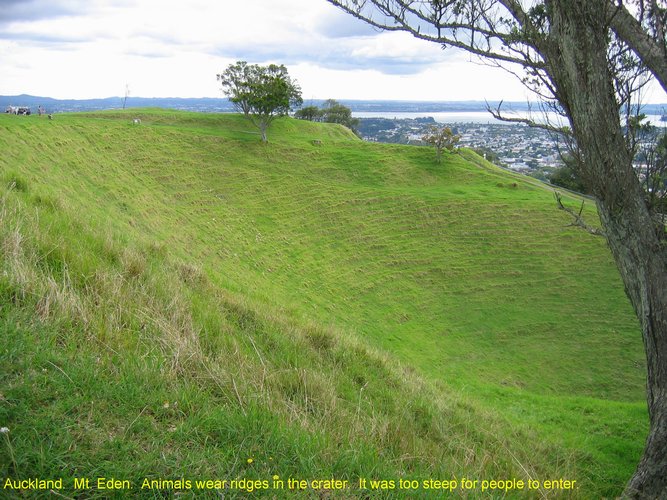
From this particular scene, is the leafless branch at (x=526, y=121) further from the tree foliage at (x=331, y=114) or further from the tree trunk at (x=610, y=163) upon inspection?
the tree foliage at (x=331, y=114)

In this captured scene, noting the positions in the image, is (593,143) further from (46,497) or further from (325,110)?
(325,110)

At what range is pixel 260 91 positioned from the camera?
39031 mm

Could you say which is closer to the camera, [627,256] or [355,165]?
[627,256]

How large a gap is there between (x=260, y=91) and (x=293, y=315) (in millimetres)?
34865

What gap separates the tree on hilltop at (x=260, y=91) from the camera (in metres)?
39.1

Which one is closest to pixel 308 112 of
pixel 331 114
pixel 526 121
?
pixel 331 114

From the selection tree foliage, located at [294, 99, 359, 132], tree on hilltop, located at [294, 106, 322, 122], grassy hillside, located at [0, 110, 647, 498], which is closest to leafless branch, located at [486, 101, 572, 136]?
grassy hillside, located at [0, 110, 647, 498]

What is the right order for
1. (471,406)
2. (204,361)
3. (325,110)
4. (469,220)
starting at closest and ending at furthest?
1. (204,361)
2. (471,406)
3. (469,220)
4. (325,110)

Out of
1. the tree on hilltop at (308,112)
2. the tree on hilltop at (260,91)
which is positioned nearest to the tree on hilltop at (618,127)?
the tree on hilltop at (260,91)

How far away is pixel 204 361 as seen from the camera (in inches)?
160

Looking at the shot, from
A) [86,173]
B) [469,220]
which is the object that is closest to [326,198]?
[469,220]

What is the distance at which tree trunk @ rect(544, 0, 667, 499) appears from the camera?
17.3 feet

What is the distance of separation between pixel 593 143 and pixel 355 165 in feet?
112

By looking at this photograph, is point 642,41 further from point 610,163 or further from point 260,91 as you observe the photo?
point 260,91
